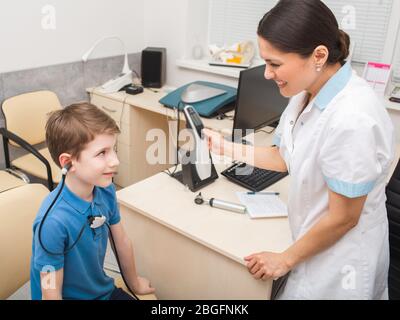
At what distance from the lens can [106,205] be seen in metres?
1.26

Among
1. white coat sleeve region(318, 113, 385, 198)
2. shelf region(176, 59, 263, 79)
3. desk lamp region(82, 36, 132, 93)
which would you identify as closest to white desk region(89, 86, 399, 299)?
white coat sleeve region(318, 113, 385, 198)

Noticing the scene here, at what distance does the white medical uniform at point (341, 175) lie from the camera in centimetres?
95

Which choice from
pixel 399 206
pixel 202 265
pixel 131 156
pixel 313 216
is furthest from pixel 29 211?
pixel 131 156

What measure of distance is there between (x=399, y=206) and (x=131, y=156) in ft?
6.24

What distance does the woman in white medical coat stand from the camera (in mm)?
958

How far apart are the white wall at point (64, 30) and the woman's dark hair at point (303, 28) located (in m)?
1.89

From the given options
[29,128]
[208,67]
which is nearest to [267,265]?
[29,128]

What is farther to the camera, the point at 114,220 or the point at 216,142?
the point at 216,142

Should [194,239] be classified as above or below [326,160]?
below

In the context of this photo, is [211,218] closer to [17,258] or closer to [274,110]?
[17,258]

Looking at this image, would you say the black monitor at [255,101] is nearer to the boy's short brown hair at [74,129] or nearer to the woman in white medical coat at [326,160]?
the woman in white medical coat at [326,160]

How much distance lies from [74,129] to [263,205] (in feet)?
2.45

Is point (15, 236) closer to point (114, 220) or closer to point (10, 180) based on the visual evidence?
point (114, 220)

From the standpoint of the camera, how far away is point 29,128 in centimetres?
245
